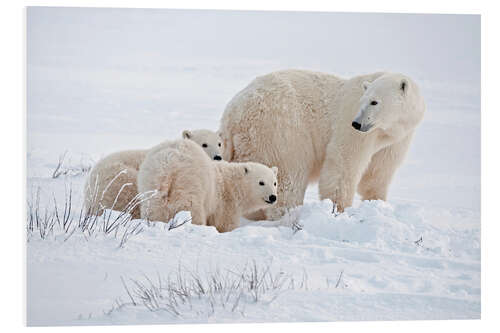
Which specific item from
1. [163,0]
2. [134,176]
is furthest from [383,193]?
[163,0]

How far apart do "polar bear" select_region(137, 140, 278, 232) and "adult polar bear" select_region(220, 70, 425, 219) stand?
0.73 meters

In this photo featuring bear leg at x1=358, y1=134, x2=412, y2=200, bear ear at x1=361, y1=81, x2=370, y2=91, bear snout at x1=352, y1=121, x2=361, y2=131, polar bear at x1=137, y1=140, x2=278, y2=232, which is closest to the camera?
polar bear at x1=137, y1=140, x2=278, y2=232

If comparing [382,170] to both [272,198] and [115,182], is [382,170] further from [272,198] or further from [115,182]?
[115,182]

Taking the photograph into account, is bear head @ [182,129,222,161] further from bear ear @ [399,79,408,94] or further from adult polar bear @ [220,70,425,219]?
bear ear @ [399,79,408,94]

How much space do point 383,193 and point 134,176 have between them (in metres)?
2.86

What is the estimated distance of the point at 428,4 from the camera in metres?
6.71

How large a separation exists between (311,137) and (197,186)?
1894 millimetres

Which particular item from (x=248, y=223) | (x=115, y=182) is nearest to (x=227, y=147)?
(x=248, y=223)

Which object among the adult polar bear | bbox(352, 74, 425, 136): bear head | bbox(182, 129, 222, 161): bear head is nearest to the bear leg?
the adult polar bear

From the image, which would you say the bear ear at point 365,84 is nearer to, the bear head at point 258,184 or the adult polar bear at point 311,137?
the adult polar bear at point 311,137

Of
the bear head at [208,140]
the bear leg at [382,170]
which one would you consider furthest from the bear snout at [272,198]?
the bear leg at [382,170]

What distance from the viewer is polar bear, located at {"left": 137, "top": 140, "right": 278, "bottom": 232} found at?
6.32 meters

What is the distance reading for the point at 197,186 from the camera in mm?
6461

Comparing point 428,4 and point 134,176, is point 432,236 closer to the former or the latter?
point 428,4
